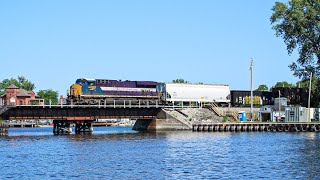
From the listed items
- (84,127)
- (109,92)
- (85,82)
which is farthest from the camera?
(84,127)

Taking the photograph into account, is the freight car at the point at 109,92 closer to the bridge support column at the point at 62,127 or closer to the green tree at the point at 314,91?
the bridge support column at the point at 62,127

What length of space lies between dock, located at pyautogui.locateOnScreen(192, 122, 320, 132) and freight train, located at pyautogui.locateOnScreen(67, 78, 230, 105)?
34.1ft

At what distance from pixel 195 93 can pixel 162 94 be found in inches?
296

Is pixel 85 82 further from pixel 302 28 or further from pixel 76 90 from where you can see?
pixel 302 28

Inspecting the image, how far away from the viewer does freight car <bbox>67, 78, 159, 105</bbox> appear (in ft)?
315

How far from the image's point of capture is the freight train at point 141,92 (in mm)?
96438

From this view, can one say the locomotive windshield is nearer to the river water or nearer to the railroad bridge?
the railroad bridge

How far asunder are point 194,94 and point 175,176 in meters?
70.1

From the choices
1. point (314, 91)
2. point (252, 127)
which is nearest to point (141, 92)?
point (252, 127)

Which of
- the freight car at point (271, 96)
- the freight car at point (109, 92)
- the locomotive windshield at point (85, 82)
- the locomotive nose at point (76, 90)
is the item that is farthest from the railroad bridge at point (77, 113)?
the freight car at point (271, 96)

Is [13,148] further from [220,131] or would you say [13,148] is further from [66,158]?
[220,131]

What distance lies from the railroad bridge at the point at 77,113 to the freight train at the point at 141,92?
193 cm

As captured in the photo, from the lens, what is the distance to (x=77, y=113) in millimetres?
93938

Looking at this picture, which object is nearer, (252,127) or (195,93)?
(252,127)
